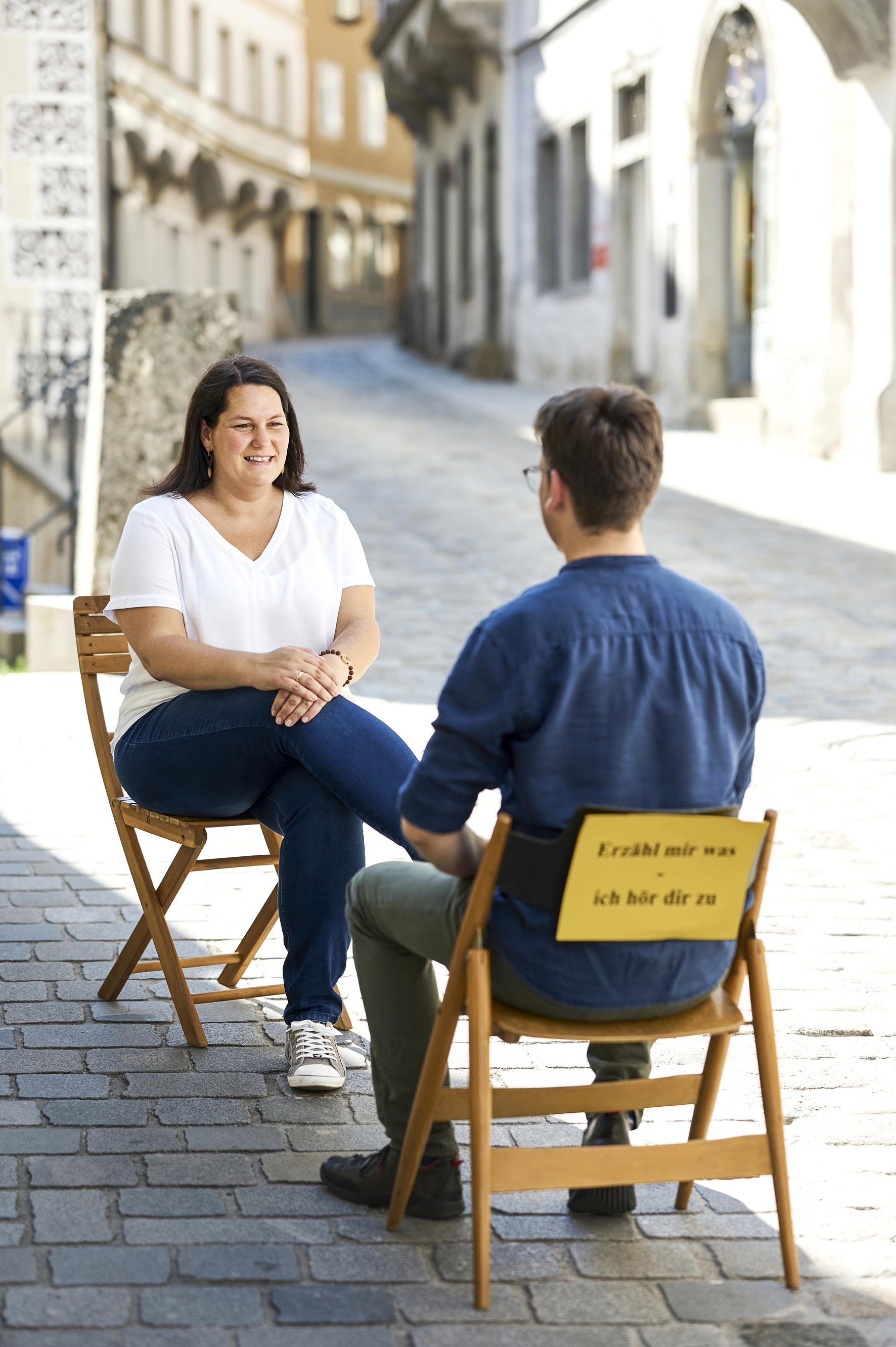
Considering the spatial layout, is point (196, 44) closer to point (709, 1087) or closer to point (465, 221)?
point (465, 221)

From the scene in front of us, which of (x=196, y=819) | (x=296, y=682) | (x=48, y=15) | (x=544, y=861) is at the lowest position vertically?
(x=196, y=819)

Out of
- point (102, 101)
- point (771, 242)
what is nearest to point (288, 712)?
point (771, 242)

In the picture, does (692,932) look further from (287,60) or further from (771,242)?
(287,60)

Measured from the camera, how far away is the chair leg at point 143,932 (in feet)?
12.8

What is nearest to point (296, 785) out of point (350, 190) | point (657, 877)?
point (657, 877)

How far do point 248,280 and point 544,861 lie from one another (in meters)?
38.4

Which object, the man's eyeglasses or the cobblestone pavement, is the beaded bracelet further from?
the man's eyeglasses

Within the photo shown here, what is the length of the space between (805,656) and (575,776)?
6422mm

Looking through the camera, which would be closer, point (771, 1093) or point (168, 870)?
point (771, 1093)

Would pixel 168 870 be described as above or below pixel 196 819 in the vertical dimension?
below

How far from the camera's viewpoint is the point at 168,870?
13.5 feet

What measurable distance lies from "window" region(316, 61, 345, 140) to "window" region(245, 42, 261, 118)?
4.58 meters

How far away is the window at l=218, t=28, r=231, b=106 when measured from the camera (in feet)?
122

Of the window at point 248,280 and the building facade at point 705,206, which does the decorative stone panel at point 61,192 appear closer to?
the building facade at point 705,206
